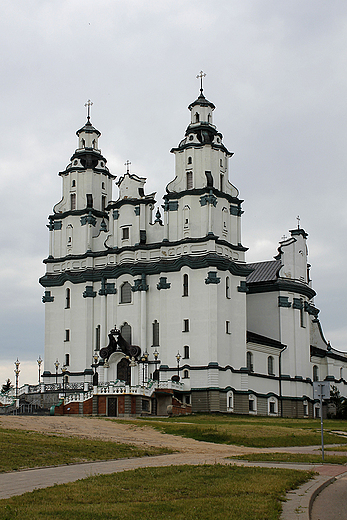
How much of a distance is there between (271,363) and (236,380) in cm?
961

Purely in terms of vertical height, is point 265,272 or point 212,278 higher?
point 265,272

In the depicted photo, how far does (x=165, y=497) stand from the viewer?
16.6m

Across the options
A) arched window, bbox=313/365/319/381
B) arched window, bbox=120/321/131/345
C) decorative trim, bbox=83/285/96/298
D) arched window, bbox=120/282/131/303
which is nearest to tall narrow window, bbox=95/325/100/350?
arched window, bbox=120/321/131/345

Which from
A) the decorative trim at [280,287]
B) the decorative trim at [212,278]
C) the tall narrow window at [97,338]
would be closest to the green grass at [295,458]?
the decorative trim at [212,278]

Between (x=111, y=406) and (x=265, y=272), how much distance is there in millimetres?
30314

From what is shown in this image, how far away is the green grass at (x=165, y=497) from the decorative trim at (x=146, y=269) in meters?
49.6

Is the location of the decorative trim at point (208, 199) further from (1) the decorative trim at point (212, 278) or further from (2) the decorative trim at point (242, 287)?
(2) the decorative trim at point (242, 287)

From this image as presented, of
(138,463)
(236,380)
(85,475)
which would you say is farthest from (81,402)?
(85,475)

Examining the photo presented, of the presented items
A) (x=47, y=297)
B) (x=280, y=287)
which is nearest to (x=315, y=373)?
(x=280, y=287)

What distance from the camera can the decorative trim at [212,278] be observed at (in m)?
70.1

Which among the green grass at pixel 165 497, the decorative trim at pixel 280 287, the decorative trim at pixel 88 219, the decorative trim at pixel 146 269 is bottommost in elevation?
the green grass at pixel 165 497

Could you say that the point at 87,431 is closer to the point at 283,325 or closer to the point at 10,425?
the point at 10,425

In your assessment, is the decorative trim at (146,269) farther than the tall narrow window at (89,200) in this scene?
No

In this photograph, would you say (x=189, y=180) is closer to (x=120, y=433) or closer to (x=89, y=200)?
(x=89, y=200)
